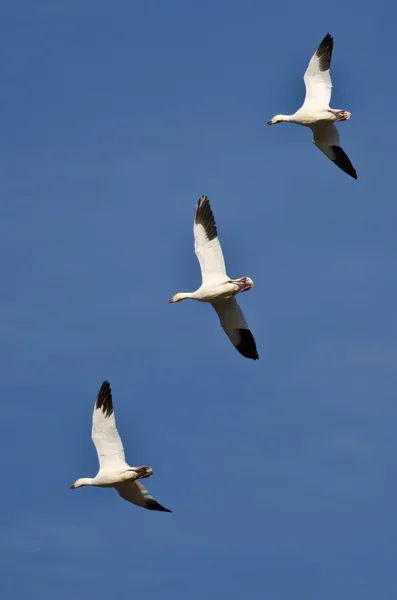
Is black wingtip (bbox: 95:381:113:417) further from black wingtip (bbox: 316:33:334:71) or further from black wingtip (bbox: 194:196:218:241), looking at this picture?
black wingtip (bbox: 316:33:334:71)

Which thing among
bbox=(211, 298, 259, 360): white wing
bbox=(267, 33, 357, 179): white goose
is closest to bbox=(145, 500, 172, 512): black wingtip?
bbox=(211, 298, 259, 360): white wing

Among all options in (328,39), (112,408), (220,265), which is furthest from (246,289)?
(328,39)

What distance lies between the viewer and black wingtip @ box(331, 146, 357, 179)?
99.4 ft

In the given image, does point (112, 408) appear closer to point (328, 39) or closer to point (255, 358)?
point (255, 358)

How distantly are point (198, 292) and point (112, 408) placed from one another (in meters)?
2.54

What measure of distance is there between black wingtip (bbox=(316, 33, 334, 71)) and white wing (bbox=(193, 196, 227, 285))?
4.00 meters

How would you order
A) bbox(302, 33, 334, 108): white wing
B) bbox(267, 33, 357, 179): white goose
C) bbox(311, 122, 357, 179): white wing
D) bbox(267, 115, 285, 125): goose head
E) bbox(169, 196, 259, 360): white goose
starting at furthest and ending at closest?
bbox(267, 115, 285, 125): goose head, bbox(311, 122, 357, 179): white wing, bbox(302, 33, 334, 108): white wing, bbox(267, 33, 357, 179): white goose, bbox(169, 196, 259, 360): white goose

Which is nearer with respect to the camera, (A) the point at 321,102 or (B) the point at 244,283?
(B) the point at 244,283

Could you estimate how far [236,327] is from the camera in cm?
2908

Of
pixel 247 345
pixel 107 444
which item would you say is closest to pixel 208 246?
pixel 247 345

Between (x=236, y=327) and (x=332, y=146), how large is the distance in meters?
4.09

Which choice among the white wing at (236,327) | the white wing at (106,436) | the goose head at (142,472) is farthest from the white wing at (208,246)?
the goose head at (142,472)

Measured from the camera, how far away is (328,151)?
1199 inches

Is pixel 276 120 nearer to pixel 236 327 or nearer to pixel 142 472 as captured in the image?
pixel 236 327
